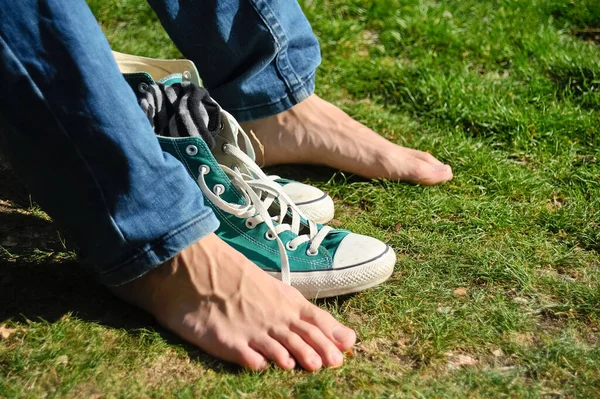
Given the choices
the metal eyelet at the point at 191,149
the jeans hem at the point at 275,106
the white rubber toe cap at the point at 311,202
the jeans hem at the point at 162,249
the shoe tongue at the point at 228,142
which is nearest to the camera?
the jeans hem at the point at 162,249

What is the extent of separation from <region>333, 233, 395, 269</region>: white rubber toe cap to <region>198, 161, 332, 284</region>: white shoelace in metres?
0.07

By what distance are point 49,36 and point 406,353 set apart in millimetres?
1150

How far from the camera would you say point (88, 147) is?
65.2 inches

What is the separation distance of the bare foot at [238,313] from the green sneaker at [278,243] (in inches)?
6.2

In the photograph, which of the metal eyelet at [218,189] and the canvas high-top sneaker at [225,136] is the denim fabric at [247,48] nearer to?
the canvas high-top sneaker at [225,136]

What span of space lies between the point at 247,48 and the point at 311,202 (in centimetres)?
57

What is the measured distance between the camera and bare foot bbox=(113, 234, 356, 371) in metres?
1.82

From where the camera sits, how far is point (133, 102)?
170cm

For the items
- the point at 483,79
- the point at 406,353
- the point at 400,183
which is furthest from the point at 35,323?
the point at 483,79

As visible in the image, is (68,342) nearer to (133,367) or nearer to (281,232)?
(133,367)

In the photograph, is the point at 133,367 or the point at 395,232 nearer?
the point at 133,367

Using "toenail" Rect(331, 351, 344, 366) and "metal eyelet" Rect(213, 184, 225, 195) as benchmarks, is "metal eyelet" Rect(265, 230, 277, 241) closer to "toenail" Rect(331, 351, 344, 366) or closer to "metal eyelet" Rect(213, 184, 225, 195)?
"metal eyelet" Rect(213, 184, 225, 195)

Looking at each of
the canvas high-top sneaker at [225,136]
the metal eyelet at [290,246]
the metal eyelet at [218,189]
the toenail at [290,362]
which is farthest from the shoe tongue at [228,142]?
the toenail at [290,362]

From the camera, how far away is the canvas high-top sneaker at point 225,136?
2215 millimetres
